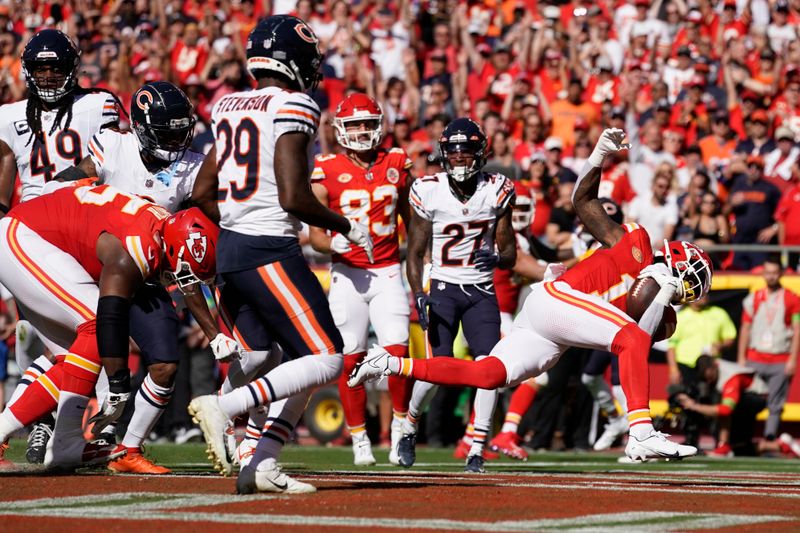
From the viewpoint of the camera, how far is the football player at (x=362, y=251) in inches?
340

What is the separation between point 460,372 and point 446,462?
96.2 inches

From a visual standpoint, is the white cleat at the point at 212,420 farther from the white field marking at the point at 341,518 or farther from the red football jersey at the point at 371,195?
the red football jersey at the point at 371,195

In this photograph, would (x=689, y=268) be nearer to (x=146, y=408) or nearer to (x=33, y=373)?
(x=146, y=408)

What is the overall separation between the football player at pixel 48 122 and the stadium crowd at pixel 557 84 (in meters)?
4.51

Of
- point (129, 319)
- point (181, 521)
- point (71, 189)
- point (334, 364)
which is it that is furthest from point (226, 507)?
point (71, 189)

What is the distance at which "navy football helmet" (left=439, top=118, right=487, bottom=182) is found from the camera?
333 inches

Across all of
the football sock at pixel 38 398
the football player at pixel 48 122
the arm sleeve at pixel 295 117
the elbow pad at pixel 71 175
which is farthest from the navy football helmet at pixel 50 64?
the arm sleeve at pixel 295 117

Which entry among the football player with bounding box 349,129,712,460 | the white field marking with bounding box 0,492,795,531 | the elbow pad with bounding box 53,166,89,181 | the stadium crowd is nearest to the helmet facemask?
the football player with bounding box 349,129,712,460

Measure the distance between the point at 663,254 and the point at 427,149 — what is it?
7.11 meters

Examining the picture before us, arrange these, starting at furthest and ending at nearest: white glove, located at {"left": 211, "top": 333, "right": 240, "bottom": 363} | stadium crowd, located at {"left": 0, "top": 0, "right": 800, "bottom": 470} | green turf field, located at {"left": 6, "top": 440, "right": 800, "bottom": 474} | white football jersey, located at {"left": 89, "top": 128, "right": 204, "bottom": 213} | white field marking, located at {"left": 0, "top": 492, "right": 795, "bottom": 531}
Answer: stadium crowd, located at {"left": 0, "top": 0, "right": 800, "bottom": 470} < green turf field, located at {"left": 6, "top": 440, "right": 800, "bottom": 474} < white football jersey, located at {"left": 89, "top": 128, "right": 204, "bottom": 213} < white glove, located at {"left": 211, "top": 333, "right": 240, "bottom": 363} < white field marking, located at {"left": 0, "top": 492, "right": 795, "bottom": 531}

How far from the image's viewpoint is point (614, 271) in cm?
700

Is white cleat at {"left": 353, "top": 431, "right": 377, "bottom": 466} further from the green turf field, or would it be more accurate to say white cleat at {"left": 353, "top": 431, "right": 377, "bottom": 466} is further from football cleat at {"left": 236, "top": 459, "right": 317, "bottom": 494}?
football cleat at {"left": 236, "top": 459, "right": 317, "bottom": 494}

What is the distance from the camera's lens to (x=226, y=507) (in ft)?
16.5

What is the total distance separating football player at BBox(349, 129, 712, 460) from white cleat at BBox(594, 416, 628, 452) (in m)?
3.41
